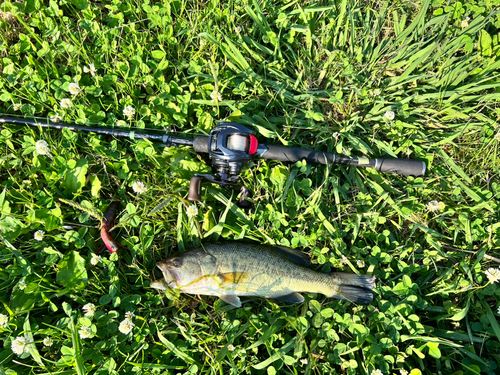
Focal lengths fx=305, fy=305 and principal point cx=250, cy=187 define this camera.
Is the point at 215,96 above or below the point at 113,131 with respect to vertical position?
above

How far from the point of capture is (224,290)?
3.21 m

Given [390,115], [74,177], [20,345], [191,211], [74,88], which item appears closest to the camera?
[20,345]

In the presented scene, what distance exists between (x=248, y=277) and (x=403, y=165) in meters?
2.13

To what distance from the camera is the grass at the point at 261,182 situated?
313 cm

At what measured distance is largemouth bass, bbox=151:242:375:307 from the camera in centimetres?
319

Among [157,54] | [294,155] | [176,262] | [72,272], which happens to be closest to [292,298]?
[176,262]

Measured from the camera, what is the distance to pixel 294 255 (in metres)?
3.44

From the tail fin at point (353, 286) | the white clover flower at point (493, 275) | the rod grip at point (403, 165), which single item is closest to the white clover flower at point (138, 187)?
the tail fin at point (353, 286)

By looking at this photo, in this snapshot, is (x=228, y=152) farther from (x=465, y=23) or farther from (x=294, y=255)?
(x=465, y=23)

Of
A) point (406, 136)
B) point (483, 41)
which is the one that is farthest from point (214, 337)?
point (483, 41)

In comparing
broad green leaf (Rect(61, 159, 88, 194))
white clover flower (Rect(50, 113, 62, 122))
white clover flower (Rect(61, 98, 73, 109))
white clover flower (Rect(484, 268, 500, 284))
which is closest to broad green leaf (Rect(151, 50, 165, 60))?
white clover flower (Rect(61, 98, 73, 109))

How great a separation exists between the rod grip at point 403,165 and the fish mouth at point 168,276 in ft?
8.36

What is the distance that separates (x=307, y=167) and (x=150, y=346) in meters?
2.56

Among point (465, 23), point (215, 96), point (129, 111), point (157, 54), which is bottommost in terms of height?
point (129, 111)
